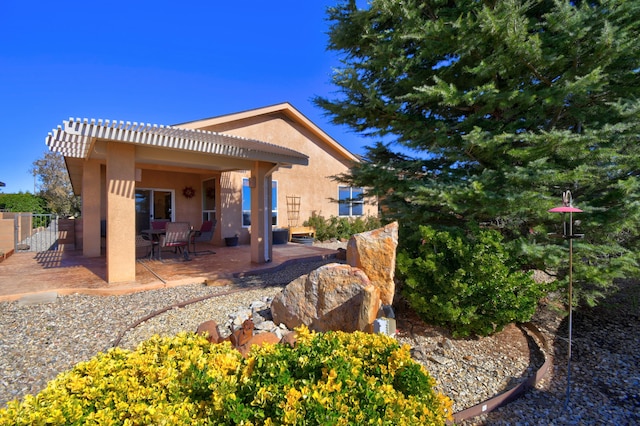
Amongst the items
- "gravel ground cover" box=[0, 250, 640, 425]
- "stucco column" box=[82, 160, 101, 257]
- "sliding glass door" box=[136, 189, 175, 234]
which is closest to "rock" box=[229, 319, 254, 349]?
"gravel ground cover" box=[0, 250, 640, 425]

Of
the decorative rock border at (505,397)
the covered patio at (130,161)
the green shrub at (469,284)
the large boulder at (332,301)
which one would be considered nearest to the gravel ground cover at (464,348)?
the decorative rock border at (505,397)

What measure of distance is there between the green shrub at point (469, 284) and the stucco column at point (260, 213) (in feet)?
16.9

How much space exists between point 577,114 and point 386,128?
260 centimetres

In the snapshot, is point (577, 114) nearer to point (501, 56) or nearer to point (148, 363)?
point (501, 56)

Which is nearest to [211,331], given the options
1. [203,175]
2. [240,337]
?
[240,337]

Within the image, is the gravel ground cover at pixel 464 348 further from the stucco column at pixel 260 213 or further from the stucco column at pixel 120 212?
the stucco column at pixel 260 213

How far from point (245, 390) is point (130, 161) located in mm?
6234

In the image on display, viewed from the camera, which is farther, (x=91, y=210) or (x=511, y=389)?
(x=91, y=210)

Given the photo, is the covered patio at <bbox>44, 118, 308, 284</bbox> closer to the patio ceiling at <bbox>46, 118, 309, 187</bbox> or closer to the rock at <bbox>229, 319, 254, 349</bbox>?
the patio ceiling at <bbox>46, 118, 309, 187</bbox>

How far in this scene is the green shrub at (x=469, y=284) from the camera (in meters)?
3.55

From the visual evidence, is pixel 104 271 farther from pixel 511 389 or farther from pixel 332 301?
pixel 511 389

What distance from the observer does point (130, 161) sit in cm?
646

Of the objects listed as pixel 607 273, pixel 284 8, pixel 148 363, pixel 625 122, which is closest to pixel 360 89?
pixel 625 122

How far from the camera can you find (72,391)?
1.69 meters
